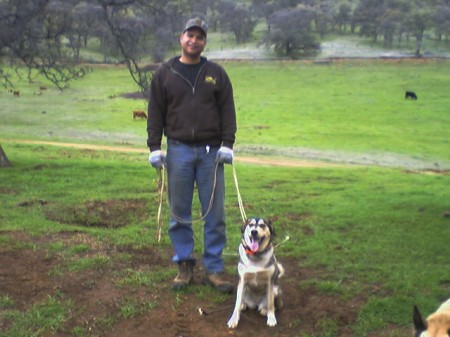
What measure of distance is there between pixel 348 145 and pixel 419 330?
79.5 feet

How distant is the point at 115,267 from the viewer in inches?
274

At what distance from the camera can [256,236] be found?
5.37 m

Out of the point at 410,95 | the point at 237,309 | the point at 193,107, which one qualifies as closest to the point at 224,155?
the point at 193,107

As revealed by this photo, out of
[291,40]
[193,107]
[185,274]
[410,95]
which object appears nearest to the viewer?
[193,107]

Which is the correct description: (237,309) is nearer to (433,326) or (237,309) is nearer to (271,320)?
(271,320)

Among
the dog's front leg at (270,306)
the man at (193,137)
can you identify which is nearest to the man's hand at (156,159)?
the man at (193,137)

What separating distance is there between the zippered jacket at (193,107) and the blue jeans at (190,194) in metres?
0.14

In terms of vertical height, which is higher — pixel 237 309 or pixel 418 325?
pixel 418 325

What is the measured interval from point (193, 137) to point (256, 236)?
1370mm

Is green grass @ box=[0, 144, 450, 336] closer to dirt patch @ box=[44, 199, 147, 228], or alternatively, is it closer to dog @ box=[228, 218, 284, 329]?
dirt patch @ box=[44, 199, 147, 228]

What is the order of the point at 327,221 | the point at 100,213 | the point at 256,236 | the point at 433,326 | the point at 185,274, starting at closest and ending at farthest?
the point at 433,326
the point at 256,236
the point at 185,274
the point at 327,221
the point at 100,213

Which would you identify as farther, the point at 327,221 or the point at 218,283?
the point at 327,221

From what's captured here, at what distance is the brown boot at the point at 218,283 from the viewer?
6.16 m

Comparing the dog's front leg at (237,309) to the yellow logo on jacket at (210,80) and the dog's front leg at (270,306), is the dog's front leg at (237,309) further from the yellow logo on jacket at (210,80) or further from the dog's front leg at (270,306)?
the yellow logo on jacket at (210,80)
